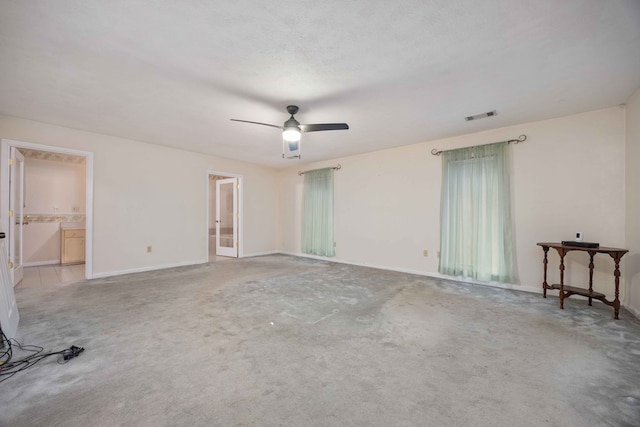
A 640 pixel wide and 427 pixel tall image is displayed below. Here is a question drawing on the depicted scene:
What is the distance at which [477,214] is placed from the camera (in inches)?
159

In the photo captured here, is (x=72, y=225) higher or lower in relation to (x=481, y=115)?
lower

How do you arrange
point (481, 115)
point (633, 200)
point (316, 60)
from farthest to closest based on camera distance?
point (481, 115), point (633, 200), point (316, 60)

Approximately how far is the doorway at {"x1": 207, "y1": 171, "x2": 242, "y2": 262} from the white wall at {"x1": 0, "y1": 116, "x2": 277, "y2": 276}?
501 mm

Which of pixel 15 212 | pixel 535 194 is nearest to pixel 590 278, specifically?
pixel 535 194

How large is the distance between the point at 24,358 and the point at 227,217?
5.40 m

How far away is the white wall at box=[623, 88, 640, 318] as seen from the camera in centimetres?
279

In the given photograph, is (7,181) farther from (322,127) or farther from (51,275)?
(322,127)

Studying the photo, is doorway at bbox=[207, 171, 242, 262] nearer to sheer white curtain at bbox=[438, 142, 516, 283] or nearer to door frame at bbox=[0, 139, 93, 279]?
door frame at bbox=[0, 139, 93, 279]

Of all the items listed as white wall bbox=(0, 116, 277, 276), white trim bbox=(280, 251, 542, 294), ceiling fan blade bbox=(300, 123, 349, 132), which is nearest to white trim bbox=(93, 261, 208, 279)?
white wall bbox=(0, 116, 277, 276)

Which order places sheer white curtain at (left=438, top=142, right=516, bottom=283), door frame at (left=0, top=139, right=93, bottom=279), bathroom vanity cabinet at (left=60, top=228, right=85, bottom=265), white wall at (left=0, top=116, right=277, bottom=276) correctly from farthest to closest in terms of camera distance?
bathroom vanity cabinet at (left=60, top=228, right=85, bottom=265)
white wall at (left=0, top=116, right=277, bottom=276)
sheer white curtain at (left=438, top=142, right=516, bottom=283)
door frame at (left=0, top=139, right=93, bottom=279)

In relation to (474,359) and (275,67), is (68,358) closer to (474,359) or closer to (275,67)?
(275,67)

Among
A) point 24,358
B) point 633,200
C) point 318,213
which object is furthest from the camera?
point 318,213

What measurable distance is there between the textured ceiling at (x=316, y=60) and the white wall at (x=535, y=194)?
0.41 metres

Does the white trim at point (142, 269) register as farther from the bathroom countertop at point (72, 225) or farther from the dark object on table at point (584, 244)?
the dark object on table at point (584, 244)
